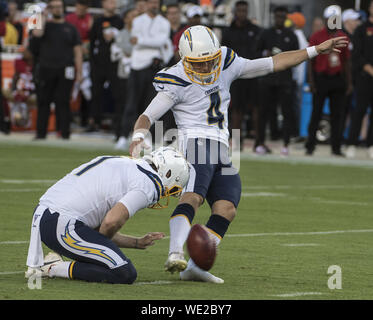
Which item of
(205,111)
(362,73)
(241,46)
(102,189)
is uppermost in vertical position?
(241,46)

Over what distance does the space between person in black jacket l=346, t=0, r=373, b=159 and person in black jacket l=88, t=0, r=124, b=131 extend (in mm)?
4339

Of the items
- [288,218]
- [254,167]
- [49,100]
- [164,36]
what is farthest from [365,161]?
[288,218]

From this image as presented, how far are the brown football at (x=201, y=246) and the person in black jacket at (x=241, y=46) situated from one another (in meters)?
10.5

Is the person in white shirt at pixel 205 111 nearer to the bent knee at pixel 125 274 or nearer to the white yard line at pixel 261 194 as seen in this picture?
the bent knee at pixel 125 274

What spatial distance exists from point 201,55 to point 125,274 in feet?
5.42

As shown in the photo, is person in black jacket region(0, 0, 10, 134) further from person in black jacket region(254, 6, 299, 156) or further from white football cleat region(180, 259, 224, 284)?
white football cleat region(180, 259, 224, 284)

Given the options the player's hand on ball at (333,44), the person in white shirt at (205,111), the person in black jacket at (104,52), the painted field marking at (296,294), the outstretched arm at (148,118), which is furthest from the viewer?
the person in black jacket at (104,52)

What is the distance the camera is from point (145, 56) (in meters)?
17.0

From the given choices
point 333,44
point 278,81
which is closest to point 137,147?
point 333,44

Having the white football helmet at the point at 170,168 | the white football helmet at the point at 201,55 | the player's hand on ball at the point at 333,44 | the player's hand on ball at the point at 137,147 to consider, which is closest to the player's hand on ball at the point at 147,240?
the white football helmet at the point at 170,168

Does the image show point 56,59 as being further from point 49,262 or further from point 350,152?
point 49,262

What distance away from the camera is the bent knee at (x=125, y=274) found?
656cm
